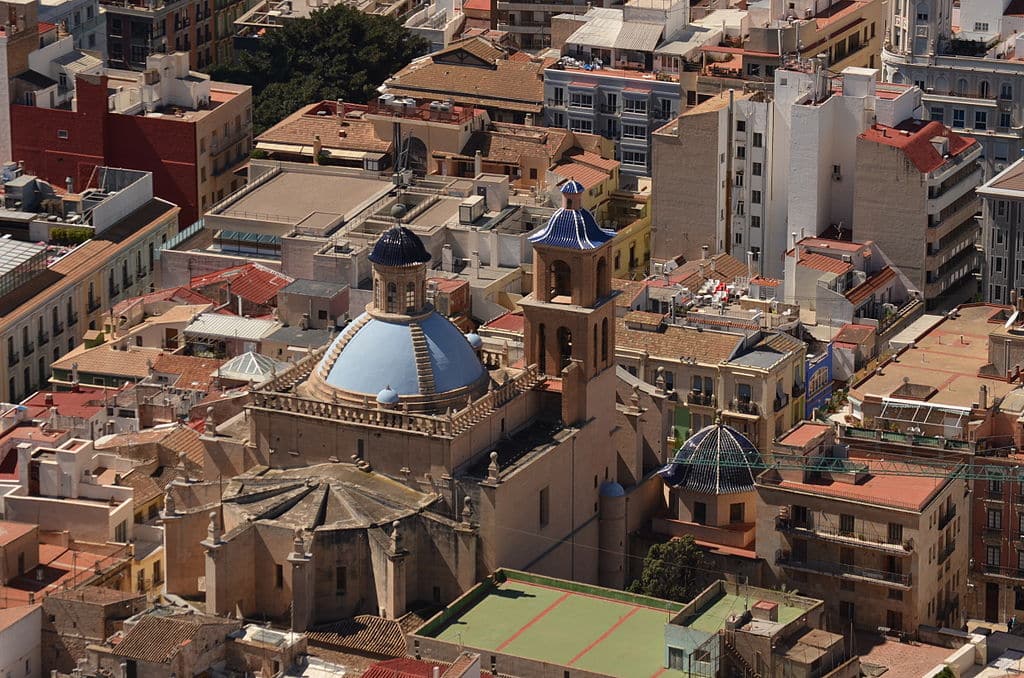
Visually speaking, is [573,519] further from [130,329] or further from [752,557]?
[130,329]

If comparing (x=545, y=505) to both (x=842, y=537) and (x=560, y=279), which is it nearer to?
(x=560, y=279)

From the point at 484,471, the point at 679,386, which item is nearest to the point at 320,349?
the point at 484,471

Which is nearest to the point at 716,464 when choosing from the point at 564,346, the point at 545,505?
the point at 564,346

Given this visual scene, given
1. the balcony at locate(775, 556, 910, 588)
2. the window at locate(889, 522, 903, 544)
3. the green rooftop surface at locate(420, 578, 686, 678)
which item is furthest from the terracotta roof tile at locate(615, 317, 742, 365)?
the green rooftop surface at locate(420, 578, 686, 678)

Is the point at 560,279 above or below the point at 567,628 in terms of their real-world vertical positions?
above

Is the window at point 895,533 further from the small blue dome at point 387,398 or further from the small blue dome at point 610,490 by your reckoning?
the small blue dome at point 387,398

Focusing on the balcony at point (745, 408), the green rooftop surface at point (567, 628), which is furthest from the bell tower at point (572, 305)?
the balcony at point (745, 408)
